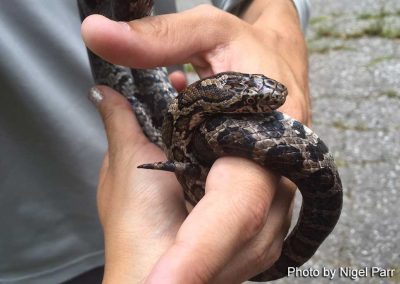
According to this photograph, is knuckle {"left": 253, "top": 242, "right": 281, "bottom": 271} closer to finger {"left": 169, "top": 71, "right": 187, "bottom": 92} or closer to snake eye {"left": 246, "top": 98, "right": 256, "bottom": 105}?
snake eye {"left": 246, "top": 98, "right": 256, "bottom": 105}

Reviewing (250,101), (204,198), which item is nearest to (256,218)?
(204,198)

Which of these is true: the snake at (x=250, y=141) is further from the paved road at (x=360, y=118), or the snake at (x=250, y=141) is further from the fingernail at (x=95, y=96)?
the paved road at (x=360, y=118)

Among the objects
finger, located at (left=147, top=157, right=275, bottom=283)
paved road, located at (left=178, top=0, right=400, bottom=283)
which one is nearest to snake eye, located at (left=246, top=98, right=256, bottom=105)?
finger, located at (left=147, top=157, right=275, bottom=283)

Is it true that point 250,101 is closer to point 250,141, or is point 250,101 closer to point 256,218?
point 250,141

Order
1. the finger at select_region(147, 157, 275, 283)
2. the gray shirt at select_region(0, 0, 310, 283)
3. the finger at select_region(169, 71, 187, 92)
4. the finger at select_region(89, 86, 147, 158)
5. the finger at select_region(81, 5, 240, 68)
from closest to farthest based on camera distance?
the finger at select_region(147, 157, 275, 283) < the finger at select_region(81, 5, 240, 68) < the finger at select_region(89, 86, 147, 158) < the gray shirt at select_region(0, 0, 310, 283) < the finger at select_region(169, 71, 187, 92)

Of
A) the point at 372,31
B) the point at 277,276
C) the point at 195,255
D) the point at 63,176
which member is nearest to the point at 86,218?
the point at 63,176

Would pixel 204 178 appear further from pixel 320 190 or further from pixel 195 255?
pixel 195 255

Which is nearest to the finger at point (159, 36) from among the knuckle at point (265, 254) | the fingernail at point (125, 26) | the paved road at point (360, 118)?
the fingernail at point (125, 26)
